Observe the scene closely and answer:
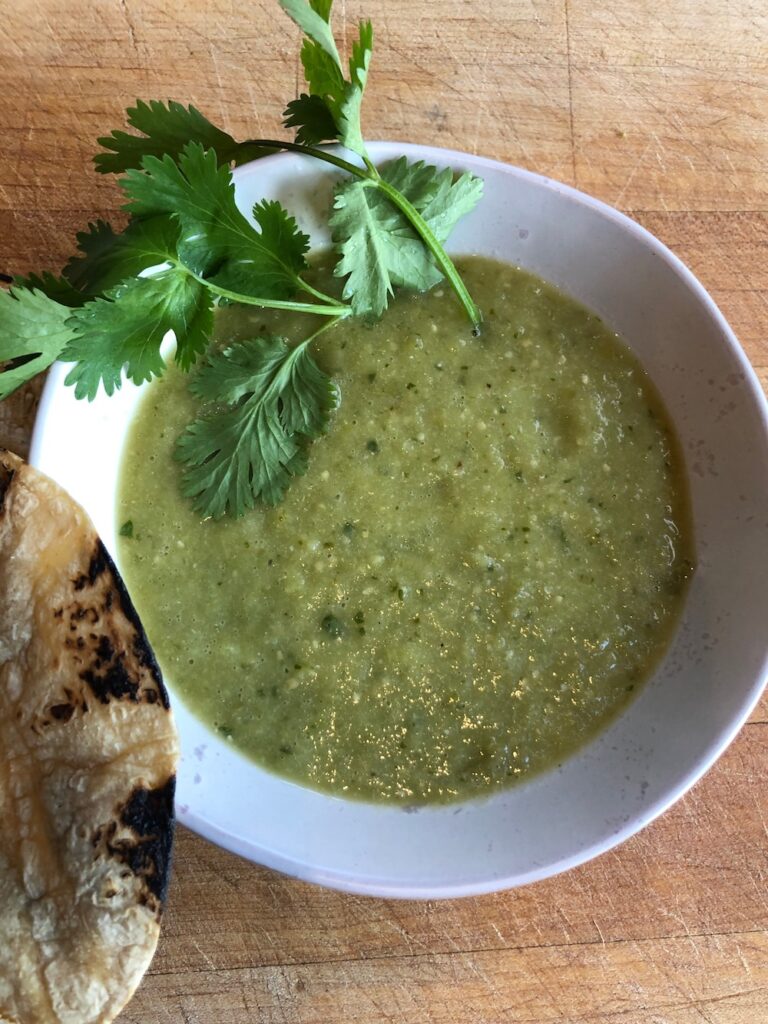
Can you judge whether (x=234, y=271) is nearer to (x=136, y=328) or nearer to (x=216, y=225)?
(x=216, y=225)

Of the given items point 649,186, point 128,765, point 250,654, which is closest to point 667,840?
point 250,654

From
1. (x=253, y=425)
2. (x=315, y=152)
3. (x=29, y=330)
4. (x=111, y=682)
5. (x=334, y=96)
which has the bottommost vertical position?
(x=111, y=682)

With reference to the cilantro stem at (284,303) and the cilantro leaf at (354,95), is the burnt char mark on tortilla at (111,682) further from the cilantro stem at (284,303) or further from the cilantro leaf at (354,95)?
the cilantro leaf at (354,95)

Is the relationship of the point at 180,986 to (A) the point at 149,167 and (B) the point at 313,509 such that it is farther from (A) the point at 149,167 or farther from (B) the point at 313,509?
(A) the point at 149,167

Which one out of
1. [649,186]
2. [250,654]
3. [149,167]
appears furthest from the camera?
[649,186]

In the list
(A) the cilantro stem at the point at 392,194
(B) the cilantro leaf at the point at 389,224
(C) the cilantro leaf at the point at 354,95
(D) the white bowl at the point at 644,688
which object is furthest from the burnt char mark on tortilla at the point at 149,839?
(C) the cilantro leaf at the point at 354,95

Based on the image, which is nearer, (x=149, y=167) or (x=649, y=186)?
(x=149, y=167)

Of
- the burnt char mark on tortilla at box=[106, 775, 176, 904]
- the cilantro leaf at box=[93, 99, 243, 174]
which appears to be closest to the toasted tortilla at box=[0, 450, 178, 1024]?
the burnt char mark on tortilla at box=[106, 775, 176, 904]

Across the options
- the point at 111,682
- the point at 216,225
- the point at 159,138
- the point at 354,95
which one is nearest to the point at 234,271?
the point at 216,225
